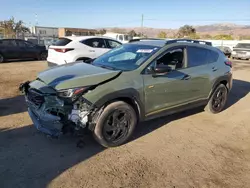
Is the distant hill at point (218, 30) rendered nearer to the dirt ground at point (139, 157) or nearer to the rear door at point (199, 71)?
the rear door at point (199, 71)

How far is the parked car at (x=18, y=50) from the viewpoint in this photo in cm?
1386

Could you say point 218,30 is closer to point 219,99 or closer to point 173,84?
point 219,99

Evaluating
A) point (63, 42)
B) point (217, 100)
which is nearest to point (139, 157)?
point (217, 100)

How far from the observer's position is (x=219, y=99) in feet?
18.7

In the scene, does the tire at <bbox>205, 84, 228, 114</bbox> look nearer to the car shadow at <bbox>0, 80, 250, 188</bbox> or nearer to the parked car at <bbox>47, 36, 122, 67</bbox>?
the car shadow at <bbox>0, 80, 250, 188</bbox>

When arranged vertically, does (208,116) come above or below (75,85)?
below

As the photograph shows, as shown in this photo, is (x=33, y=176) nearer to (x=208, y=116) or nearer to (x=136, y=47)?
(x=136, y=47)

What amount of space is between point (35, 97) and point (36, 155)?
2.89 ft

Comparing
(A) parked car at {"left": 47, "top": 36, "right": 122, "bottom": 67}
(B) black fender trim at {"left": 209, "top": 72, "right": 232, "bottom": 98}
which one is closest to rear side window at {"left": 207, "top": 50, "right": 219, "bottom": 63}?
(B) black fender trim at {"left": 209, "top": 72, "right": 232, "bottom": 98}

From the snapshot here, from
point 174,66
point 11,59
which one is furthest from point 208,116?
point 11,59

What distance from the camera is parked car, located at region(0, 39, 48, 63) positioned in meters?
13.9

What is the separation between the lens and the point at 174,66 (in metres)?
4.61

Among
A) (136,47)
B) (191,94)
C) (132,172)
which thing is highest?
(136,47)

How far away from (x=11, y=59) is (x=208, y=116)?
13.0 m
